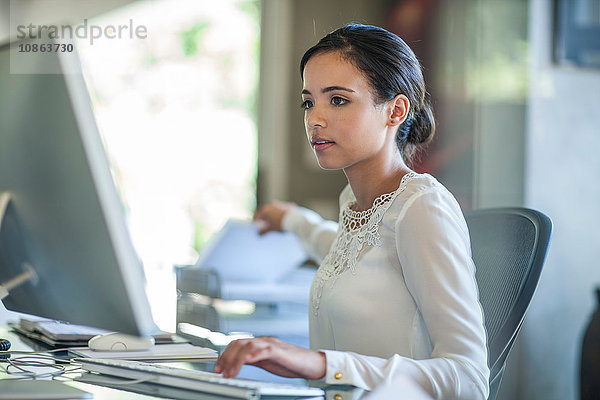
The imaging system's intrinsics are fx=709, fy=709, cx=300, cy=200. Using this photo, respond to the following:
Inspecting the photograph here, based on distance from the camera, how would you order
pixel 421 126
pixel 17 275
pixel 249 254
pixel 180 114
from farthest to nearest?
pixel 180 114
pixel 249 254
pixel 421 126
pixel 17 275

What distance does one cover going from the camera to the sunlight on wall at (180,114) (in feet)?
15.8

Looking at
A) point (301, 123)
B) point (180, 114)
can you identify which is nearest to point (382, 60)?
point (301, 123)

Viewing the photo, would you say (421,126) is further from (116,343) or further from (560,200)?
(560,200)

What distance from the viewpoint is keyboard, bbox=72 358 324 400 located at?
2.59 ft

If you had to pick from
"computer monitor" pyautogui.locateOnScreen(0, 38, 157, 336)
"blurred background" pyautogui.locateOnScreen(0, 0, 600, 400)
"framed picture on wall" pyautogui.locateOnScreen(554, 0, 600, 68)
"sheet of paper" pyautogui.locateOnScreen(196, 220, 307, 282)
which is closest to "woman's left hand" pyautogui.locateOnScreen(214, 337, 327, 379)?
"computer monitor" pyautogui.locateOnScreen(0, 38, 157, 336)

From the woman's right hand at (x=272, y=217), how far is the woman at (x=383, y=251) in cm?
59

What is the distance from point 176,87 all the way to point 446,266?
4.23m

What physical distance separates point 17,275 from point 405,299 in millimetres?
601

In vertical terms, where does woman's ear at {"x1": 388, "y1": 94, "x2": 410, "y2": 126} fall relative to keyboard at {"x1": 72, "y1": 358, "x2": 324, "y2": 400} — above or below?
above

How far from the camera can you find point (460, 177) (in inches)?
130

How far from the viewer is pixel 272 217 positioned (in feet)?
6.53

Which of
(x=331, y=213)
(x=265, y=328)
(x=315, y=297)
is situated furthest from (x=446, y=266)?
(x=331, y=213)

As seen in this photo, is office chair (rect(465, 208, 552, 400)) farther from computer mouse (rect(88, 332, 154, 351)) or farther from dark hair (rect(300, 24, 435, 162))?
computer mouse (rect(88, 332, 154, 351))

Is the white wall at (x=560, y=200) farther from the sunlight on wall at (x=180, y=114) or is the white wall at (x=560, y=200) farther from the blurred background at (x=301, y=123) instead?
the sunlight on wall at (x=180, y=114)
